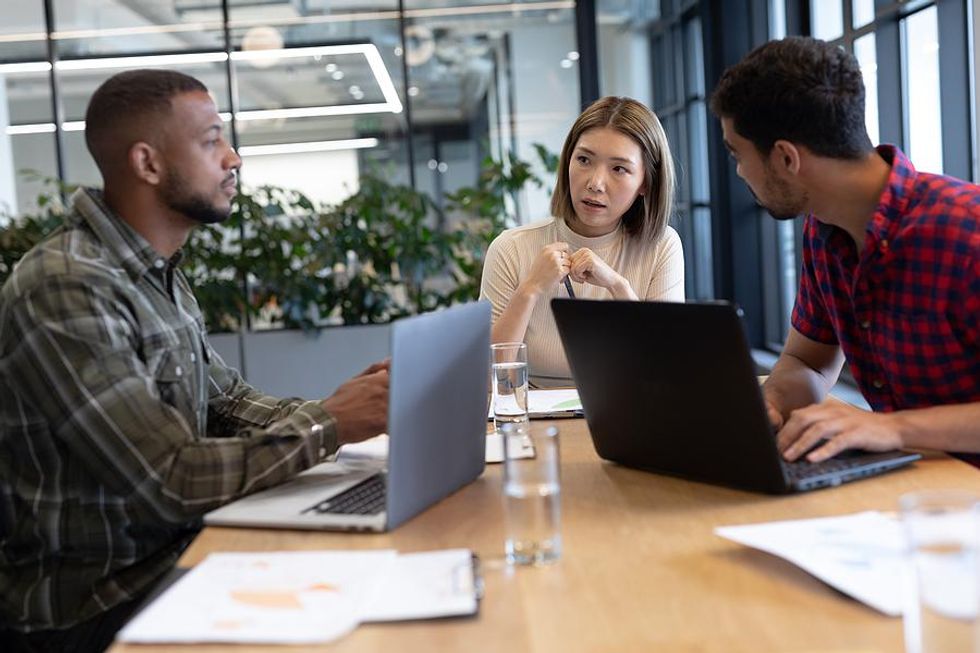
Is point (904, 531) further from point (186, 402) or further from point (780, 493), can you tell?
point (186, 402)

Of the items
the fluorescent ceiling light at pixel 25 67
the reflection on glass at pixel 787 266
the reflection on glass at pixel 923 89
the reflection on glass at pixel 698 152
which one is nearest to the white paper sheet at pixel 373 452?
the reflection on glass at pixel 923 89

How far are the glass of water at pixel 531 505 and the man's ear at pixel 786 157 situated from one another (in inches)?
30.3

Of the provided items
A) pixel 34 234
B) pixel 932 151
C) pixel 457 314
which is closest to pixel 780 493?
pixel 457 314

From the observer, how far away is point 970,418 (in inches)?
61.8

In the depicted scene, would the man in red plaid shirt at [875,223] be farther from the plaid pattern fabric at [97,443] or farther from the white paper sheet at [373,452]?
the plaid pattern fabric at [97,443]

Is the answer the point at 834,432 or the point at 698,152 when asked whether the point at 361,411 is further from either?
the point at 698,152

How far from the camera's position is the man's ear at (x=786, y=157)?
1740mm

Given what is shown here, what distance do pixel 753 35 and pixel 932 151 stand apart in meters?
1.91

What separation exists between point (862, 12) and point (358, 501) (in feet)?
11.8

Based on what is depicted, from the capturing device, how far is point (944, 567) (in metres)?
0.84

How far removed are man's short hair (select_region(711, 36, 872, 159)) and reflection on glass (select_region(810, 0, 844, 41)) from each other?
3.13 metres

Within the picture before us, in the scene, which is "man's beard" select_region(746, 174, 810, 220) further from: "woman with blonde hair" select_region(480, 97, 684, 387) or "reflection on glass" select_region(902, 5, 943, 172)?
"reflection on glass" select_region(902, 5, 943, 172)

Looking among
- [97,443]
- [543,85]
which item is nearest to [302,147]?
[543,85]

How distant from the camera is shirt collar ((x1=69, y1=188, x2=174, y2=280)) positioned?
1.70 m
